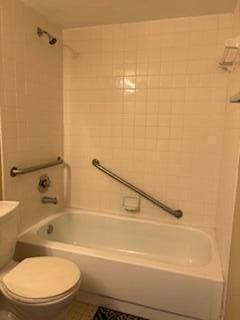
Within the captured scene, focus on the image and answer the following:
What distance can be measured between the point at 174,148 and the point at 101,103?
2.54 feet

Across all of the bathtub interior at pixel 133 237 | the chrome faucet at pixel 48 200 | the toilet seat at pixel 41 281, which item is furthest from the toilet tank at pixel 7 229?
the chrome faucet at pixel 48 200

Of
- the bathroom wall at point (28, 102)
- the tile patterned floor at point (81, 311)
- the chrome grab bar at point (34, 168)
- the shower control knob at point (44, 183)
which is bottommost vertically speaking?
the tile patterned floor at point (81, 311)

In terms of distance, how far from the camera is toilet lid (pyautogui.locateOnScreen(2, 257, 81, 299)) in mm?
1212

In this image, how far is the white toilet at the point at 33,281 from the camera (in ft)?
3.92

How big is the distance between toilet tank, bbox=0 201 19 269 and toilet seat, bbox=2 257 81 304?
100 millimetres

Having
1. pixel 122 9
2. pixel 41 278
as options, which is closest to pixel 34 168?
pixel 41 278

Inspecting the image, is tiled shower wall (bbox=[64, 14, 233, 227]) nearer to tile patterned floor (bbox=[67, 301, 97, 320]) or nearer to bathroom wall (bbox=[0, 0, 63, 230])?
bathroom wall (bbox=[0, 0, 63, 230])

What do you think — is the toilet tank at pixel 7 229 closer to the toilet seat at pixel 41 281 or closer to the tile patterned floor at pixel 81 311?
the toilet seat at pixel 41 281

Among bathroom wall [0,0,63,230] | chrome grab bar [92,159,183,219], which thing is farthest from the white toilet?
chrome grab bar [92,159,183,219]

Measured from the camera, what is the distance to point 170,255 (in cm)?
207

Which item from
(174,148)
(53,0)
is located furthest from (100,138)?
(53,0)

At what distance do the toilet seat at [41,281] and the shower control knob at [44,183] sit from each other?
0.69 metres

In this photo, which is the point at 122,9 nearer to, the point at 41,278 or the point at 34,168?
the point at 34,168

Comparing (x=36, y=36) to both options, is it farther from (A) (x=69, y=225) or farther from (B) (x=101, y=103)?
(A) (x=69, y=225)
